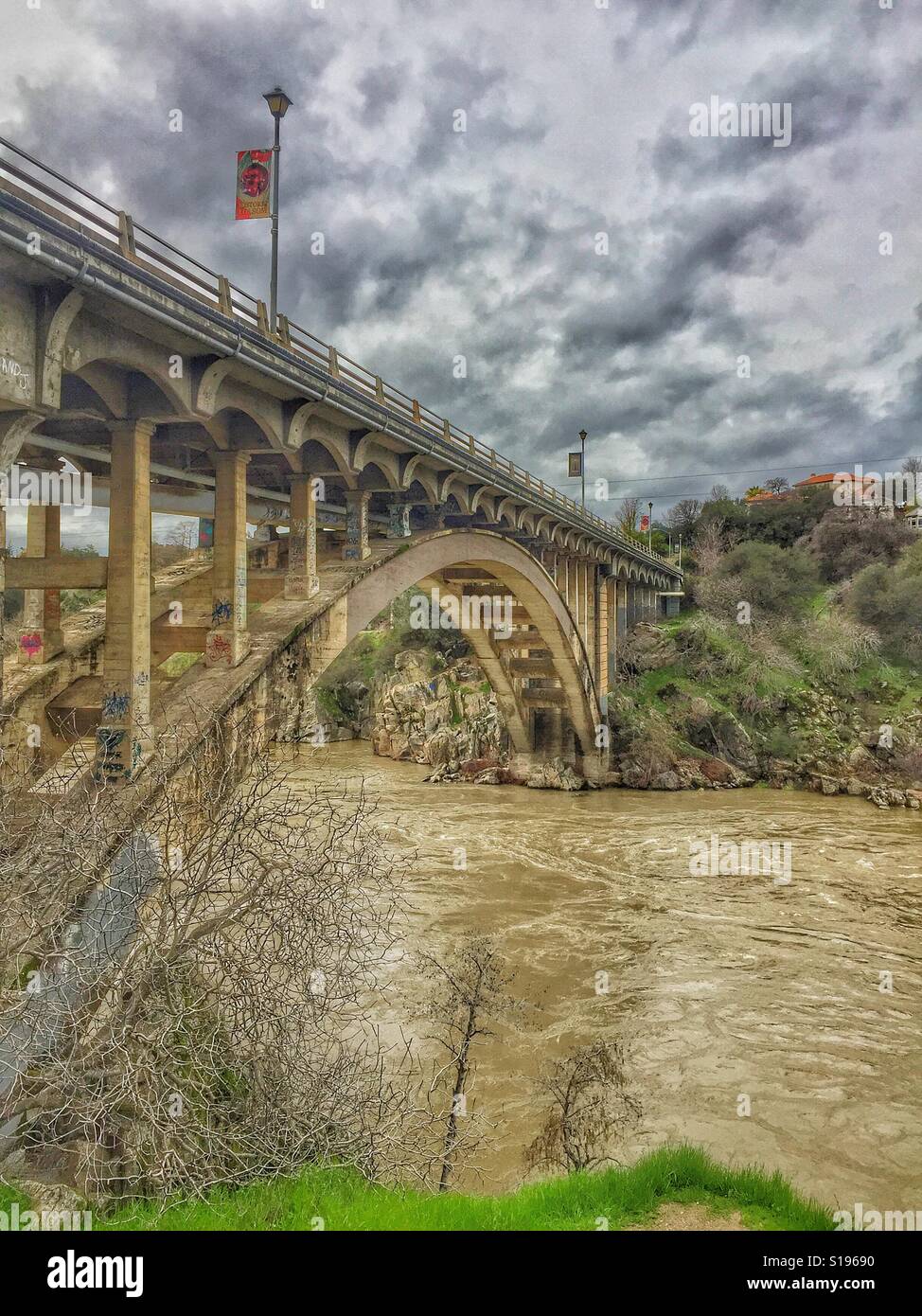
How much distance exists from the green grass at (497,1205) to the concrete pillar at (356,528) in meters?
10.6

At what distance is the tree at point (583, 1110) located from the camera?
8727 mm

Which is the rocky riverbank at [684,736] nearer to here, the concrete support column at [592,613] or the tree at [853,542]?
the concrete support column at [592,613]

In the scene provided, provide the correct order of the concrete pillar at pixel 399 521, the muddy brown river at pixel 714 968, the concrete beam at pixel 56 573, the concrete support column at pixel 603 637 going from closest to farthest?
the concrete beam at pixel 56 573
the muddy brown river at pixel 714 968
the concrete pillar at pixel 399 521
the concrete support column at pixel 603 637

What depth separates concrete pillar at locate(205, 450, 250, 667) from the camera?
10656mm

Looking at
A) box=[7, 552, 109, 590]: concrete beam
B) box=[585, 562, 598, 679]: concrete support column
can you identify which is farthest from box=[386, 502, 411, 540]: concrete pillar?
box=[585, 562, 598, 679]: concrete support column

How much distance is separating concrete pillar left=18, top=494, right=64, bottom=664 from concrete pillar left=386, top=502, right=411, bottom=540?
25.6 feet

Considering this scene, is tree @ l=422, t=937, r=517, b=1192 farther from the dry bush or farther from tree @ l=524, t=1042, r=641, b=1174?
the dry bush

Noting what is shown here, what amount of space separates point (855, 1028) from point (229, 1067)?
1037 centimetres

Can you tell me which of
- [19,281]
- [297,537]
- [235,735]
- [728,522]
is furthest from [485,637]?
[728,522]

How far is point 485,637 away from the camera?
32.6m

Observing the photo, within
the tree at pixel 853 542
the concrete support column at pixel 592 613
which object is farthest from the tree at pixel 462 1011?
the tree at pixel 853 542

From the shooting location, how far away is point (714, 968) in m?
15.2
